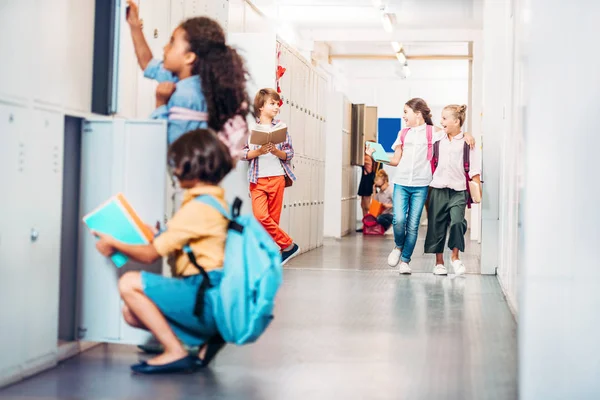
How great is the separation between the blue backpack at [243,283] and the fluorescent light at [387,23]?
10.5m

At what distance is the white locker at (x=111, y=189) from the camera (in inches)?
148

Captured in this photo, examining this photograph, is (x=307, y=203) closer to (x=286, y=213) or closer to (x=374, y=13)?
(x=286, y=213)

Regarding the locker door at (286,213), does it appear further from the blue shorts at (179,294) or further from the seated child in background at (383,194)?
the seated child in background at (383,194)

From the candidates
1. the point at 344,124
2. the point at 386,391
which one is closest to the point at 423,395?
the point at 386,391

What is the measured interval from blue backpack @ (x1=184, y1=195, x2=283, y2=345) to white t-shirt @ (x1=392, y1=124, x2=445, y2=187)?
14.1 feet

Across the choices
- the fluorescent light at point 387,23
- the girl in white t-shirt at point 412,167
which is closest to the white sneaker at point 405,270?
the girl in white t-shirt at point 412,167

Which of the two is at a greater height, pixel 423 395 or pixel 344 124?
pixel 344 124

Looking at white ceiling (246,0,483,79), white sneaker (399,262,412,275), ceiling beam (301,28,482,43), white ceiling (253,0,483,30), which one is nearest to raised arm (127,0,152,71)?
white sneaker (399,262,412,275)

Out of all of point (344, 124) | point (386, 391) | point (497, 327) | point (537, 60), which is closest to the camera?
point (537, 60)

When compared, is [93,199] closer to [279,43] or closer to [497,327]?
[497,327]

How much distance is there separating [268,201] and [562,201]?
15.7 feet

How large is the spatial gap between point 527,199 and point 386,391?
853 mm

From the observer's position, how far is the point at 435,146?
7.70m

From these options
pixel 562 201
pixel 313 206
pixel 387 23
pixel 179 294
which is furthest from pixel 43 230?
pixel 387 23
